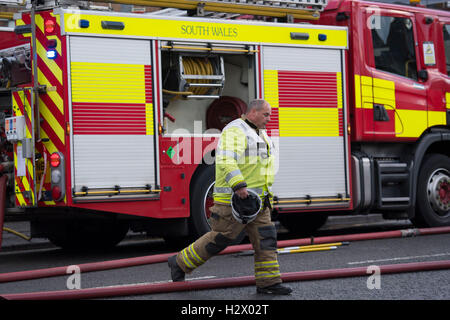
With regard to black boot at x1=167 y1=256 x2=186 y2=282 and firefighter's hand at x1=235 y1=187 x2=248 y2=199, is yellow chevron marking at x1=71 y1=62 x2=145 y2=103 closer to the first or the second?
black boot at x1=167 y1=256 x2=186 y2=282

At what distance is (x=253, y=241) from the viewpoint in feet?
21.7

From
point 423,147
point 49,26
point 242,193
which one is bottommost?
point 242,193

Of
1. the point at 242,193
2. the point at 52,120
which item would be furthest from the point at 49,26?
the point at 242,193

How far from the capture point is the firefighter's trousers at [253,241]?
6.52 metres

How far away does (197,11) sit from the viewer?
10234 mm

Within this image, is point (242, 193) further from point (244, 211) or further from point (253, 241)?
point (253, 241)

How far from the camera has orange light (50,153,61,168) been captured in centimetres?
911

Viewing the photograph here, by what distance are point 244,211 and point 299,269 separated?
73.7 inches

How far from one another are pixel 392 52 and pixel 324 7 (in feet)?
3.91

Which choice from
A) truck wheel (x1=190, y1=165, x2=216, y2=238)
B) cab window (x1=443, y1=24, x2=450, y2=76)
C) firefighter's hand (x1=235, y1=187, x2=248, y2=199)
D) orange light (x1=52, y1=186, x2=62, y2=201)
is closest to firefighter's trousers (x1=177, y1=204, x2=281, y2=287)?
firefighter's hand (x1=235, y1=187, x2=248, y2=199)

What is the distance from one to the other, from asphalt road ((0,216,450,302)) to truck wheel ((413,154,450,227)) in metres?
0.67

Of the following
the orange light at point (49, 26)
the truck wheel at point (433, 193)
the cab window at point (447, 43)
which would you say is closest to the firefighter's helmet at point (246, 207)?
the orange light at point (49, 26)

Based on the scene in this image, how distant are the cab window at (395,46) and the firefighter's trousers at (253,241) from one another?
538 centimetres
